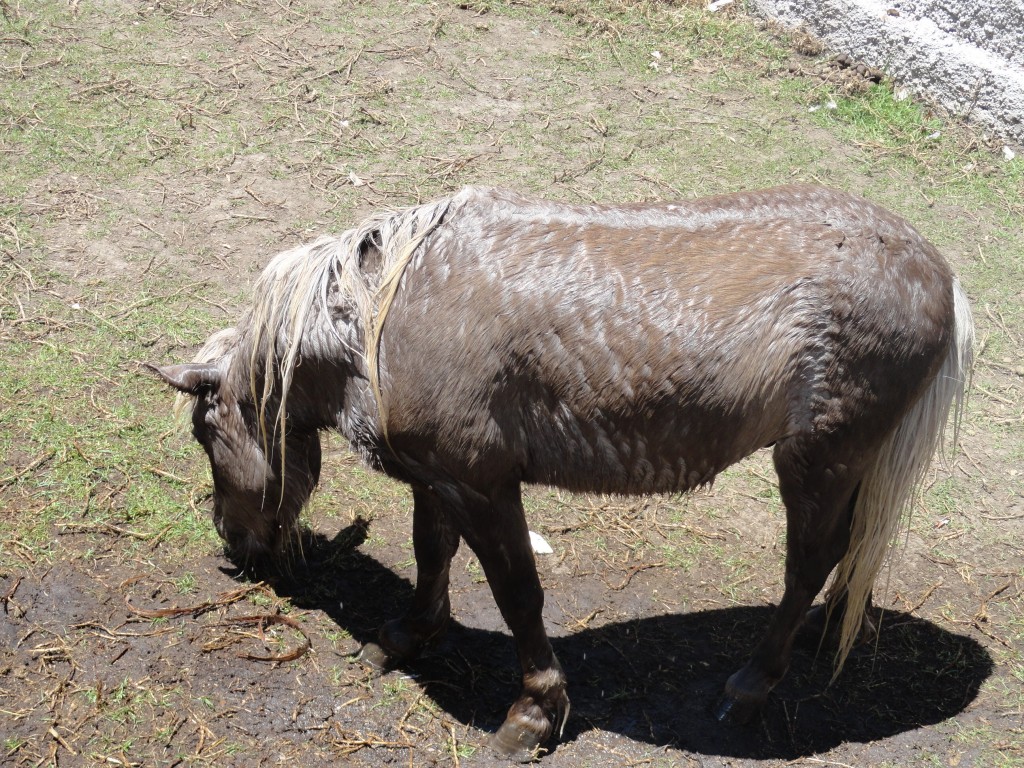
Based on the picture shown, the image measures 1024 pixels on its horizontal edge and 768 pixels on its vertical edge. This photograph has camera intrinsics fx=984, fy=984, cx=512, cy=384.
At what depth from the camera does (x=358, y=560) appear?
4.23 meters

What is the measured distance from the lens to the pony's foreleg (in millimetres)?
3252

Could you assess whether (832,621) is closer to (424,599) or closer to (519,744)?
(519,744)

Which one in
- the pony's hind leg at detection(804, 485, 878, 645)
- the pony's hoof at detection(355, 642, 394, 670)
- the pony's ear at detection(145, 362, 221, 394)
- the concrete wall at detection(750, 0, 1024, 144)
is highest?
the concrete wall at detection(750, 0, 1024, 144)

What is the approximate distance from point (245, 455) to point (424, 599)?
863mm

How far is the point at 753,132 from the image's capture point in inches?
276

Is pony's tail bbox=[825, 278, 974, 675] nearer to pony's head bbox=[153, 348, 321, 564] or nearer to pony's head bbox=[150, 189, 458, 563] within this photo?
pony's head bbox=[150, 189, 458, 563]

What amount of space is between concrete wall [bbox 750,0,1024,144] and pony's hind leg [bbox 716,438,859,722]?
4584 mm

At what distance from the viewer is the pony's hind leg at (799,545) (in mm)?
3264

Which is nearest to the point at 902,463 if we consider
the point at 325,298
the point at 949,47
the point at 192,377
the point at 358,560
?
the point at 325,298

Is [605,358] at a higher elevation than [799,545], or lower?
higher

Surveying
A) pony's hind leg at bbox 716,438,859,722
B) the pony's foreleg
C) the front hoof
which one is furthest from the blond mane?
pony's hind leg at bbox 716,438,859,722

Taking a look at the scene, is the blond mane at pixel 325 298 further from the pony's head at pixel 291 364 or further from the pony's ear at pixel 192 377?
the pony's ear at pixel 192 377

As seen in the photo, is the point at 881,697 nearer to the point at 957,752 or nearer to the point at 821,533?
the point at 957,752

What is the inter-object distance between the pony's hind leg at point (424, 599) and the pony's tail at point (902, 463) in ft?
4.87
